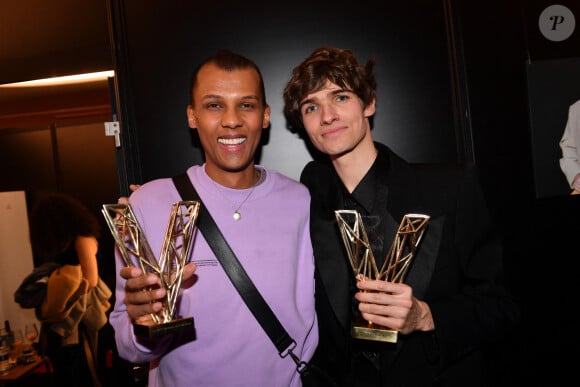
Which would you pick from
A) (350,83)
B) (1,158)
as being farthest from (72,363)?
(350,83)

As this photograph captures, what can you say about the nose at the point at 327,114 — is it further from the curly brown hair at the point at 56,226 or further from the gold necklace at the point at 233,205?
the curly brown hair at the point at 56,226

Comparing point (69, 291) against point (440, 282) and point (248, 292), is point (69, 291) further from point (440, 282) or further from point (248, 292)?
point (440, 282)

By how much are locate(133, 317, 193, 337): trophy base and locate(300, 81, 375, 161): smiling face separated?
3.19ft

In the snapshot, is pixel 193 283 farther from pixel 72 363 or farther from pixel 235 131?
pixel 72 363

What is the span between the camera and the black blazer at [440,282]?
5.77 feet

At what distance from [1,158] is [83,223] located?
208cm

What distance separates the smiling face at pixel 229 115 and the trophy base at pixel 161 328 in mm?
775

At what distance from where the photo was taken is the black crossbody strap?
1.87m

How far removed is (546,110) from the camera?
103 inches

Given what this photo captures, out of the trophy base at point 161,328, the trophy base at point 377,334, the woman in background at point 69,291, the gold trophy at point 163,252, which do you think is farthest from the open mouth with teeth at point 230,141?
the woman in background at point 69,291

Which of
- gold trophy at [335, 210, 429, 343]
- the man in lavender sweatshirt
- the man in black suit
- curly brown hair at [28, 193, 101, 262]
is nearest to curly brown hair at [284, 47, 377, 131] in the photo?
the man in black suit

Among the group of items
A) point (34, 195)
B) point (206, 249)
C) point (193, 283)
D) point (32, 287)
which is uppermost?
point (34, 195)

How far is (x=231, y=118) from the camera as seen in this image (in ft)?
6.61

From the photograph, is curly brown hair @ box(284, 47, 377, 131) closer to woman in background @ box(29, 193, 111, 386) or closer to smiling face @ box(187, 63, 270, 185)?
smiling face @ box(187, 63, 270, 185)
